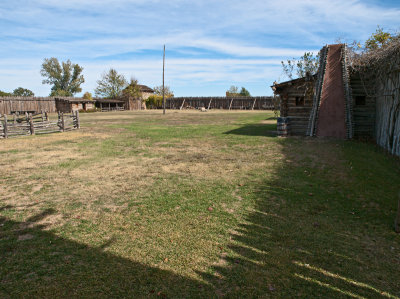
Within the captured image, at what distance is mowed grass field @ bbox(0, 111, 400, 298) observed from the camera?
3316mm

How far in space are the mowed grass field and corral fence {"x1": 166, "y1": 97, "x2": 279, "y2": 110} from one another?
48524 millimetres

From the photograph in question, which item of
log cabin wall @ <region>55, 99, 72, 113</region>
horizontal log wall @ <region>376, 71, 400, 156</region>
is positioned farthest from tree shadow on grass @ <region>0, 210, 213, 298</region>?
log cabin wall @ <region>55, 99, 72, 113</region>

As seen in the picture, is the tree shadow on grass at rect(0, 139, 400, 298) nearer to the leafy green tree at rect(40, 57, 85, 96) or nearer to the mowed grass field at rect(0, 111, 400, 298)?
the mowed grass field at rect(0, 111, 400, 298)

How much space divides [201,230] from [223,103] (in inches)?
2274

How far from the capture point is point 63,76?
89938mm

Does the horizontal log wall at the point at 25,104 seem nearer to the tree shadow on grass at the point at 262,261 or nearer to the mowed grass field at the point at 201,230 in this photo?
the mowed grass field at the point at 201,230

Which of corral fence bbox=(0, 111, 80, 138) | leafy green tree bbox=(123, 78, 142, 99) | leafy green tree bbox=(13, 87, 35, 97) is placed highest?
leafy green tree bbox=(13, 87, 35, 97)

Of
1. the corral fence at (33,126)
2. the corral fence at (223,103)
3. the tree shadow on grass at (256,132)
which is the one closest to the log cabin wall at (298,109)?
the tree shadow on grass at (256,132)

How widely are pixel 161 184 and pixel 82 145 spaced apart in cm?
806

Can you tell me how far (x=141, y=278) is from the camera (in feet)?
11.2

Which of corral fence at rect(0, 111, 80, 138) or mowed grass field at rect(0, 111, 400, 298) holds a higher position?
corral fence at rect(0, 111, 80, 138)

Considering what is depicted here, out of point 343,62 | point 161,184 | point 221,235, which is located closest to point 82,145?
point 161,184

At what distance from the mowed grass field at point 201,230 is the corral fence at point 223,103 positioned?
4852 centimetres

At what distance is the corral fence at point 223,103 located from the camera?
57.1 meters
